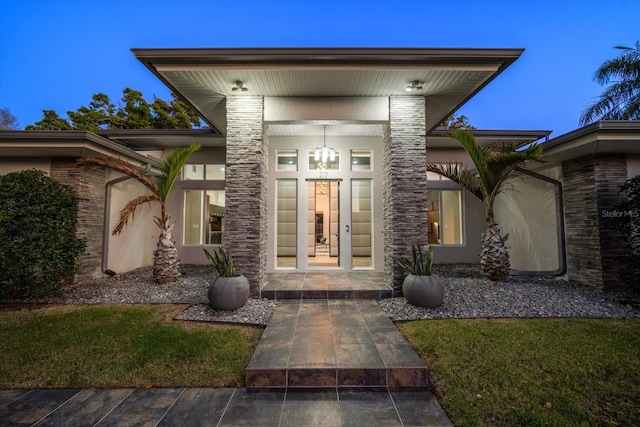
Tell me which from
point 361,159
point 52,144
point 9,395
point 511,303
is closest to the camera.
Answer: point 9,395

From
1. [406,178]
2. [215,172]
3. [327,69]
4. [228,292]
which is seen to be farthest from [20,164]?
[406,178]

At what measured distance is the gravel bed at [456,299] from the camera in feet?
14.0

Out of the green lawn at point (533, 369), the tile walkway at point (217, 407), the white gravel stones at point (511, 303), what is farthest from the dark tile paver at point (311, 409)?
the white gravel stones at point (511, 303)

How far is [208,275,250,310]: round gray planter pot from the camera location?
4.35m

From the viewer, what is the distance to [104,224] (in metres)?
6.79

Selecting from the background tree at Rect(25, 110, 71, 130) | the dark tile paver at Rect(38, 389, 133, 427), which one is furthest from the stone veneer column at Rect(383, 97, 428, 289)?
the background tree at Rect(25, 110, 71, 130)

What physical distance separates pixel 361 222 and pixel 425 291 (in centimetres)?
335

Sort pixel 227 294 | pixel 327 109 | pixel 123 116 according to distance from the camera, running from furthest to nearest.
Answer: pixel 123 116, pixel 327 109, pixel 227 294

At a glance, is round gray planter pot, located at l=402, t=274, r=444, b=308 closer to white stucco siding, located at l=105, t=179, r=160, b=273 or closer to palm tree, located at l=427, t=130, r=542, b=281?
palm tree, located at l=427, t=130, r=542, b=281

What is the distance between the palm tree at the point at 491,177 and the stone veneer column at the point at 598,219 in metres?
1.46

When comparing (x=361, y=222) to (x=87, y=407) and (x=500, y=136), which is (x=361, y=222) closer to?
(x=500, y=136)

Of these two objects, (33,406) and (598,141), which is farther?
(598,141)

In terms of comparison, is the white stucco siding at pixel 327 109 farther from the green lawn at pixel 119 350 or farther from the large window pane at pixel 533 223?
the large window pane at pixel 533 223

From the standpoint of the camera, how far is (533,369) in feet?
9.41
